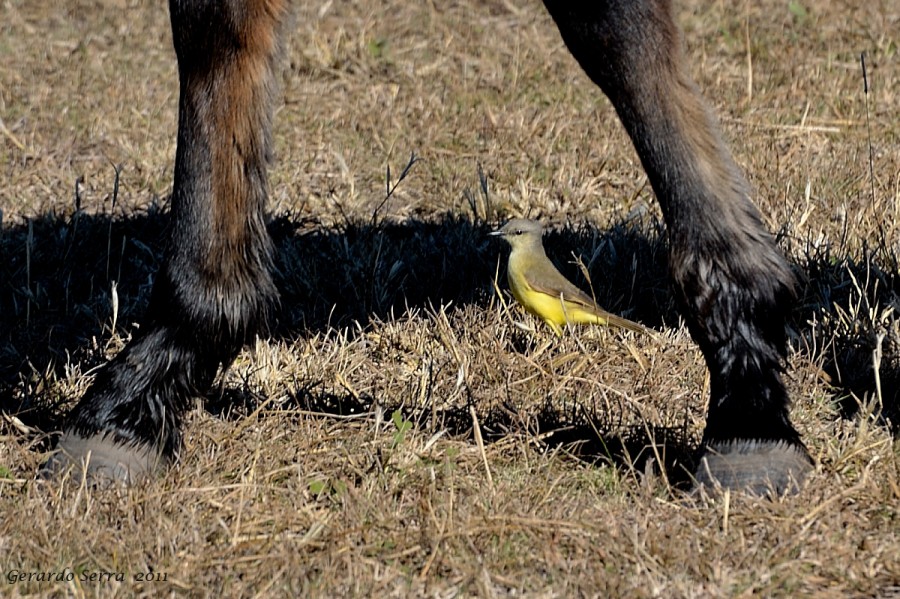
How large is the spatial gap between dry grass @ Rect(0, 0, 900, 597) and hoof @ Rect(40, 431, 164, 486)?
61mm

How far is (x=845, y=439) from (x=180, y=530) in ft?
5.56

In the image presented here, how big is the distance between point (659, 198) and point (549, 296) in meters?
1.04

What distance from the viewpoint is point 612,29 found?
2969 millimetres

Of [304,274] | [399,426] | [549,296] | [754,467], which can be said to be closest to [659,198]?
[754,467]

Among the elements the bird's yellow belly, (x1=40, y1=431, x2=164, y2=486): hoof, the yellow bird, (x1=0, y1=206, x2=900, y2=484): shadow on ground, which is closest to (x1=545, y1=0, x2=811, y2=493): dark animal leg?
(x1=0, y1=206, x2=900, y2=484): shadow on ground

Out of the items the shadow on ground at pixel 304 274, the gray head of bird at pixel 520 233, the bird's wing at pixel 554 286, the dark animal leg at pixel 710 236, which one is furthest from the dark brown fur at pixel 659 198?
the gray head of bird at pixel 520 233

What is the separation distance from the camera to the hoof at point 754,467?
2967 millimetres

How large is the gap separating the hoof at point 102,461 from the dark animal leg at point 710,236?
136 centimetres

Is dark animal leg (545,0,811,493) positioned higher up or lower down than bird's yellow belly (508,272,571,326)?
higher up

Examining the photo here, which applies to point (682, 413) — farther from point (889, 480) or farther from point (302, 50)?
point (302, 50)

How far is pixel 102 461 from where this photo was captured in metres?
3.10

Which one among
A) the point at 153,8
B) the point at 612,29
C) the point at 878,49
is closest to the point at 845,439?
the point at 612,29

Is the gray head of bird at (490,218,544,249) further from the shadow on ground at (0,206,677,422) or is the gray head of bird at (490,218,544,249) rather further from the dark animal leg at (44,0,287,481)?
the dark animal leg at (44,0,287,481)

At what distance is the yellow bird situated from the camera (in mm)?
4031
